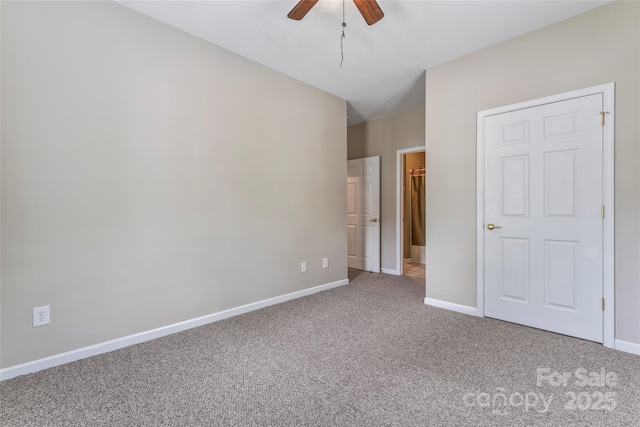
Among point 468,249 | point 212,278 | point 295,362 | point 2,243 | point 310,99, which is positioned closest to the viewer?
point 2,243

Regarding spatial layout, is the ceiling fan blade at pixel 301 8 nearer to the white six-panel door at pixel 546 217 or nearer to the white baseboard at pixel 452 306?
the white six-panel door at pixel 546 217

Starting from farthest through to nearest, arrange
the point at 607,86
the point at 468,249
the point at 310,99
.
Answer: the point at 310,99, the point at 468,249, the point at 607,86

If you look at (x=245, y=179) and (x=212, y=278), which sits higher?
(x=245, y=179)

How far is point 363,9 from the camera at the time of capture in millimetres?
1993

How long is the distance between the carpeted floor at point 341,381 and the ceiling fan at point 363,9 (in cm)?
237

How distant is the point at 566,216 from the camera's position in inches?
97.3

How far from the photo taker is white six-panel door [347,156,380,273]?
500 centimetres

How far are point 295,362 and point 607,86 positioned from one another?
10.2 ft

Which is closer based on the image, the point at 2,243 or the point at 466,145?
the point at 2,243

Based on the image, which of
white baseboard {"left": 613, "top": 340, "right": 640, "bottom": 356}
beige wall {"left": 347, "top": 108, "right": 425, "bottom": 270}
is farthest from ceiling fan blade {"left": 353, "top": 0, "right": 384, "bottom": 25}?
white baseboard {"left": 613, "top": 340, "right": 640, "bottom": 356}

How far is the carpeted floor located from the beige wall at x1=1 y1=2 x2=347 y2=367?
15.4 inches

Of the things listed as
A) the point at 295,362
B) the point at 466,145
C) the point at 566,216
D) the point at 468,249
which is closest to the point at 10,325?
the point at 295,362

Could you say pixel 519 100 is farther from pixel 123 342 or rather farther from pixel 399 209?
pixel 123 342

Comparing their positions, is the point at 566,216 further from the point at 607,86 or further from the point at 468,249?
the point at 607,86
